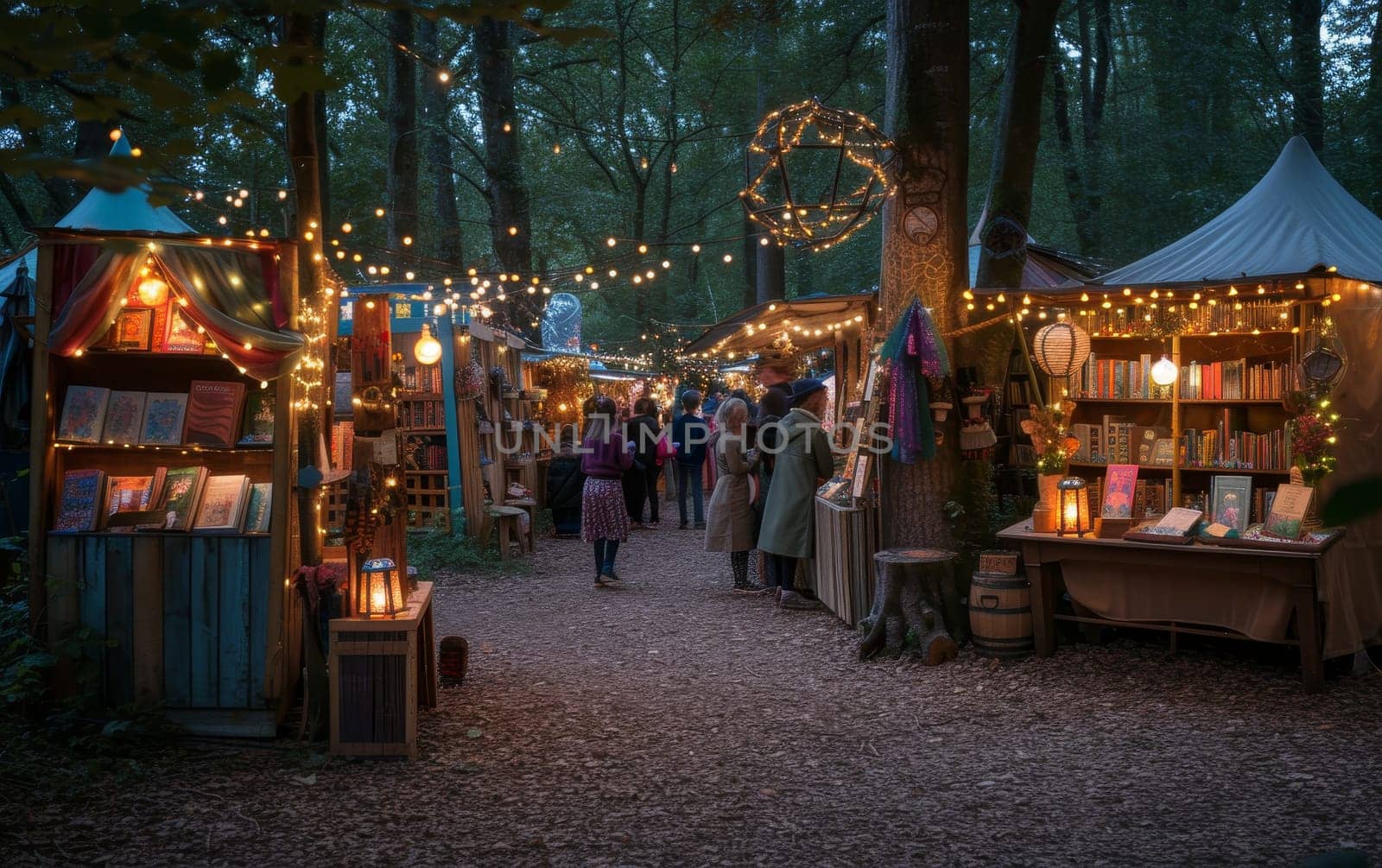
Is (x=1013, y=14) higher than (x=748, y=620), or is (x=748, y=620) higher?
(x=1013, y=14)

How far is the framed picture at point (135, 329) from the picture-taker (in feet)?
20.9

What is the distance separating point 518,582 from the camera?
11883mm

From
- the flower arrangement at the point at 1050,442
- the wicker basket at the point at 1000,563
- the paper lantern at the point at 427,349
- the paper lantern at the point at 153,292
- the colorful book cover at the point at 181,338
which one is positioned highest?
the paper lantern at the point at 427,349

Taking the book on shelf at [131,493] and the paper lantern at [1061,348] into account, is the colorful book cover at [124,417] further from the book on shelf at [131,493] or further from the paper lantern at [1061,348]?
the paper lantern at [1061,348]

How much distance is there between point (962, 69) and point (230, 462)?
6.29 meters

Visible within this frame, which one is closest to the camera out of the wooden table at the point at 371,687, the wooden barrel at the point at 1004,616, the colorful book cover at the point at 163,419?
the wooden table at the point at 371,687

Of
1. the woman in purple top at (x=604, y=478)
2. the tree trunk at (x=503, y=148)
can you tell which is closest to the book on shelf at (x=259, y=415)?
the woman in purple top at (x=604, y=478)

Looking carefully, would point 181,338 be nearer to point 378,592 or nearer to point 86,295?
point 86,295

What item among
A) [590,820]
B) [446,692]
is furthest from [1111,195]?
[590,820]

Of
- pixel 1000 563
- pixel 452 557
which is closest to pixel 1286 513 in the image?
pixel 1000 563

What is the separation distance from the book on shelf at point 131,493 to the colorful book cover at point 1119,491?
635cm

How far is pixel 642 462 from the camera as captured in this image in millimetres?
16188

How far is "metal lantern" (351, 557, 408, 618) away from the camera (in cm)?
593

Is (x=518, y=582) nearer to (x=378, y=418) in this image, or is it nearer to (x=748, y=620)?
(x=748, y=620)
